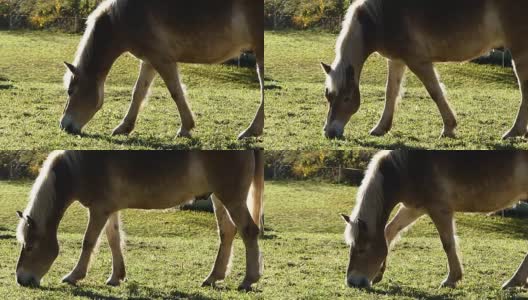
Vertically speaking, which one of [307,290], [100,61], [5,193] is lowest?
[307,290]

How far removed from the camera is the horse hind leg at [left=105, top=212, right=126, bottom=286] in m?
7.48

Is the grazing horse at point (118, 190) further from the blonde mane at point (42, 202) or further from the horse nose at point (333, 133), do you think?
the horse nose at point (333, 133)

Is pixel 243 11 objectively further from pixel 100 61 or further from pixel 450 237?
pixel 450 237

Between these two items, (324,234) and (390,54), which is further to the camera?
(324,234)

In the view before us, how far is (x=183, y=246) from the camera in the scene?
7.71m

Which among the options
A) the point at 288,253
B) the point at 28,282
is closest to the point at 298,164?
the point at 288,253

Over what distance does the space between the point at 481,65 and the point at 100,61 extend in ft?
8.63

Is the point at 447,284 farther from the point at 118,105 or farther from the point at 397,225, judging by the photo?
the point at 118,105

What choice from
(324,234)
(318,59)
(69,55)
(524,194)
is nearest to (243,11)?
(318,59)

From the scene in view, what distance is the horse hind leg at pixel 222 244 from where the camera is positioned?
295 inches

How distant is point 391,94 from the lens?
24.2 feet

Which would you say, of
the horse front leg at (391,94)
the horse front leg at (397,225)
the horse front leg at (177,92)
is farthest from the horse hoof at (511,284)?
the horse front leg at (177,92)

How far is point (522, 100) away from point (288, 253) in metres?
2.00

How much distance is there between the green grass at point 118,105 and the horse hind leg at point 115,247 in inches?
22.4
